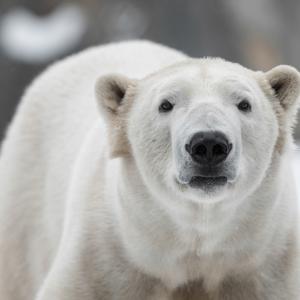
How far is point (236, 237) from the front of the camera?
409 cm

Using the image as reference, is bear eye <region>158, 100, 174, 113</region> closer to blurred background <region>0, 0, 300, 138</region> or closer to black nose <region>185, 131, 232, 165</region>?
black nose <region>185, 131, 232, 165</region>

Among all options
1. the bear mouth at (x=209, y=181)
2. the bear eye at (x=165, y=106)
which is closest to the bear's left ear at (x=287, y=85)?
the bear eye at (x=165, y=106)

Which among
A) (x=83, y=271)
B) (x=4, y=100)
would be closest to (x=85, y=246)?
(x=83, y=271)

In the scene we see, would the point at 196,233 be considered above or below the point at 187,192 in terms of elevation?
below

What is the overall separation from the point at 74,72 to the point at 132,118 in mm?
1580

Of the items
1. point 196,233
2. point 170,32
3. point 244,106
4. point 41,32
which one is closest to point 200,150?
point 244,106

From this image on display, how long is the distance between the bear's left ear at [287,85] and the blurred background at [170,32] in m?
10.0

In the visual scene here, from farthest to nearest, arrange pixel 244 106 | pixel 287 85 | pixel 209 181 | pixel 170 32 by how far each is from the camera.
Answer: pixel 170 32, pixel 287 85, pixel 244 106, pixel 209 181

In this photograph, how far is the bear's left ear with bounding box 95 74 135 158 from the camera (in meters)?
4.26

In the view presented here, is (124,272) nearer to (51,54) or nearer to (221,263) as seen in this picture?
(221,263)

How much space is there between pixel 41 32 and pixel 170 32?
2.29 metres

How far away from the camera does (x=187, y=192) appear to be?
3.83 meters

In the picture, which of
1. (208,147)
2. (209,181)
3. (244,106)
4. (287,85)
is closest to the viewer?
(208,147)

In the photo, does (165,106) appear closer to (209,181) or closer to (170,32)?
(209,181)
